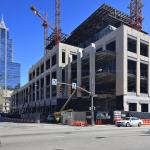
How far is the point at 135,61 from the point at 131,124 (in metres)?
24.7

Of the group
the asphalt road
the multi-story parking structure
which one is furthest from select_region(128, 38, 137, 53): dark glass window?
the asphalt road

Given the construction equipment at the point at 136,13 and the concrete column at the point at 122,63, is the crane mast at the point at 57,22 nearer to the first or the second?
the construction equipment at the point at 136,13

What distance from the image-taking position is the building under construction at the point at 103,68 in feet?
231

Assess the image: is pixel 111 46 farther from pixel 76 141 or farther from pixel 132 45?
pixel 76 141

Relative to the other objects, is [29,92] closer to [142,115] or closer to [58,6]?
[58,6]

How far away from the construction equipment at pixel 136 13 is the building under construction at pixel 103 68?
6.57 feet

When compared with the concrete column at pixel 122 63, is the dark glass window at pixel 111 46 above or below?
above

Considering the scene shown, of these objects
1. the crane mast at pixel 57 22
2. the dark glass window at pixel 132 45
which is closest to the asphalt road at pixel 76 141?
the dark glass window at pixel 132 45

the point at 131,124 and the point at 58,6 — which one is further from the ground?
the point at 58,6

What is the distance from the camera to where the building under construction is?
7050cm

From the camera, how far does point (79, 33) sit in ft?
357

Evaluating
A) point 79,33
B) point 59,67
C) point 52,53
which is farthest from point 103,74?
point 79,33

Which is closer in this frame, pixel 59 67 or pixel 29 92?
pixel 59 67

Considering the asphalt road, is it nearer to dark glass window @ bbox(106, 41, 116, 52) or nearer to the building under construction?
the building under construction
